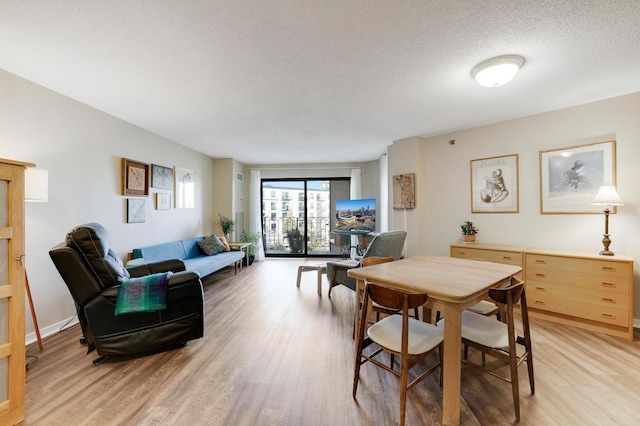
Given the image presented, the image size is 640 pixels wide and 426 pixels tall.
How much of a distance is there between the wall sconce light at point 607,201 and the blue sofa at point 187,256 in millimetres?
4658

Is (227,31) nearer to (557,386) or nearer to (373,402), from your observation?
(373,402)

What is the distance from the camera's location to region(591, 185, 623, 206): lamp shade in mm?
2631

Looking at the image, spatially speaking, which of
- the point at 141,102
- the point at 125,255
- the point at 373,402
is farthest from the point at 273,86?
the point at 125,255

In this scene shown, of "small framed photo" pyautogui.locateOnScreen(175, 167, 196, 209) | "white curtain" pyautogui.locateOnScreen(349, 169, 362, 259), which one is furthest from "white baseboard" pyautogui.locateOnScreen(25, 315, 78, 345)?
"white curtain" pyautogui.locateOnScreen(349, 169, 362, 259)

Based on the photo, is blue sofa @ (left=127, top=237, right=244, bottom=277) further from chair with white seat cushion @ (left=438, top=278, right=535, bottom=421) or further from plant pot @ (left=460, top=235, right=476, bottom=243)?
plant pot @ (left=460, top=235, right=476, bottom=243)

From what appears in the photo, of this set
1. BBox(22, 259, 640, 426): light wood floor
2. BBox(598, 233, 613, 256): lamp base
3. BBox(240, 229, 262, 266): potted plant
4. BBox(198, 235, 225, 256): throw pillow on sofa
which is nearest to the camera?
BBox(22, 259, 640, 426): light wood floor

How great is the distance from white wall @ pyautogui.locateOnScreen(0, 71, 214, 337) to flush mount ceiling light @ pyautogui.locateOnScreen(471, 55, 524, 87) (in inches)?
164

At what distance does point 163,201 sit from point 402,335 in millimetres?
4326

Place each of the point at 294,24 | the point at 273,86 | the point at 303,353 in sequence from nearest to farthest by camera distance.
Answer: the point at 294,24 → the point at 303,353 → the point at 273,86

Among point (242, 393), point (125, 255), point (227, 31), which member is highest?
point (227, 31)

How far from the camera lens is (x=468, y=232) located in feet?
12.4

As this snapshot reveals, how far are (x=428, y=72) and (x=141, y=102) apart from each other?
10.1 feet

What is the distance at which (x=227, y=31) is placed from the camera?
1.76m

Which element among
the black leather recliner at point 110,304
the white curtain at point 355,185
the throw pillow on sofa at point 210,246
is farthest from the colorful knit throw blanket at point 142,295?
the white curtain at point 355,185
